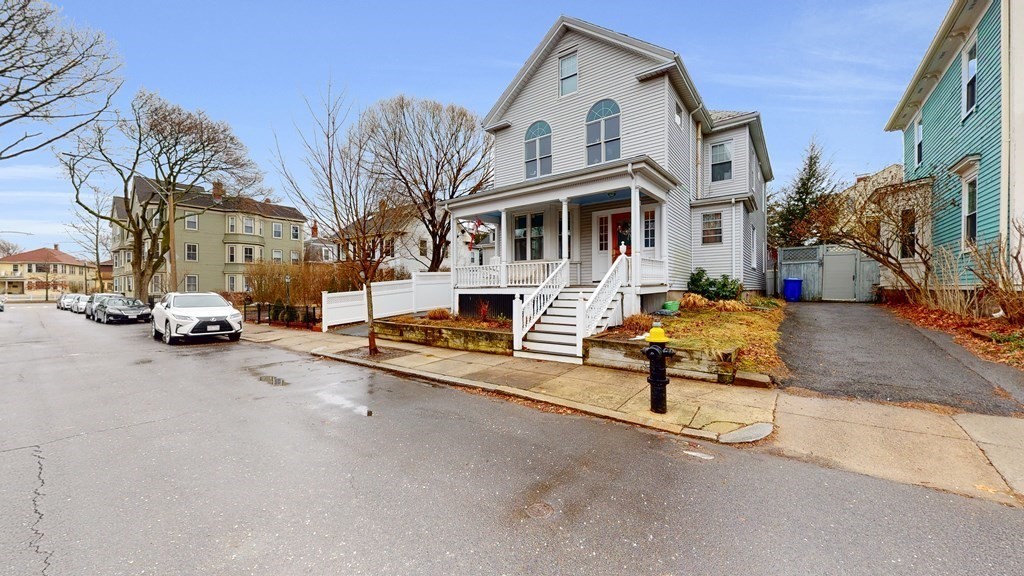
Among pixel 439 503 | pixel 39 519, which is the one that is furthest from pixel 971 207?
pixel 39 519

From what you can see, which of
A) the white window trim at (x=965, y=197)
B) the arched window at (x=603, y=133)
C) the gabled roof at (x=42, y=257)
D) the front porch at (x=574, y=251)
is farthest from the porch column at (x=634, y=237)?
the gabled roof at (x=42, y=257)

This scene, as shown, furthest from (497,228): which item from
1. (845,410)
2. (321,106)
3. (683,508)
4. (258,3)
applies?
(683,508)

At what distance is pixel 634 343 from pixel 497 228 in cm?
1075

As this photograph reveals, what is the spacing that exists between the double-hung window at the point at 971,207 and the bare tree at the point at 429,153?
1865 cm

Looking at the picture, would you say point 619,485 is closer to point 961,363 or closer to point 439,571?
point 439,571

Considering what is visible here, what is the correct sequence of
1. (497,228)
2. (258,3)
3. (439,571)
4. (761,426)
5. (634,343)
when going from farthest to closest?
(497,228)
(258,3)
(634,343)
(761,426)
(439,571)

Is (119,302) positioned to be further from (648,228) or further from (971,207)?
(971,207)

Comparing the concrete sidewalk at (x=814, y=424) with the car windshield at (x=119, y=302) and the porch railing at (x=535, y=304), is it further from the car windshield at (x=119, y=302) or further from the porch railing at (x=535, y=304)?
the car windshield at (x=119, y=302)

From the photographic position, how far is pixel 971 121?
36.1 ft

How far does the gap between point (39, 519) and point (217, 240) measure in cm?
4257

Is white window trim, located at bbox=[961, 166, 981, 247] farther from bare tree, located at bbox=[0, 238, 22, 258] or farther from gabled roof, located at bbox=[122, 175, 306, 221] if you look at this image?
bare tree, located at bbox=[0, 238, 22, 258]

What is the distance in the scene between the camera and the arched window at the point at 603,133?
13945mm

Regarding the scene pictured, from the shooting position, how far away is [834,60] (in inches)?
602

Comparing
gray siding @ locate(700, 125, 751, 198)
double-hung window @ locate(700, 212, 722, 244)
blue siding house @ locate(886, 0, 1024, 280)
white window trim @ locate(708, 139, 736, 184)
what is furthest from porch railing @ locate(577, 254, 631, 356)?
blue siding house @ locate(886, 0, 1024, 280)
